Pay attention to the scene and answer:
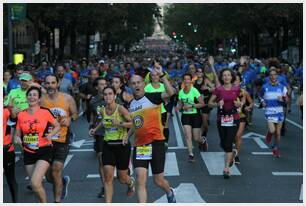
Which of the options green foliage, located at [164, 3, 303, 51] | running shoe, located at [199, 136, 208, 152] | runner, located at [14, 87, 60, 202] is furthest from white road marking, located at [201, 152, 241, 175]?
green foliage, located at [164, 3, 303, 51]

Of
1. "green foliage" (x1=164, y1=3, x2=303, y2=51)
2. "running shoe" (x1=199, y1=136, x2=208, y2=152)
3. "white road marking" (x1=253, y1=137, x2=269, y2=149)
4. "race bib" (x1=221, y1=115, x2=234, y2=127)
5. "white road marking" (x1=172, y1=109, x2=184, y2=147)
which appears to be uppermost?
"green foliage" (x1=164, y1=3, x2=303, y2=51)

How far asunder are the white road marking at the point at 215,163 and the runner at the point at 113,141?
9.89ft

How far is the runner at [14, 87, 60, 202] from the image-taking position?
8000mm

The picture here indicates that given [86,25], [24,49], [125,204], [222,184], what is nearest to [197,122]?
[222,184]

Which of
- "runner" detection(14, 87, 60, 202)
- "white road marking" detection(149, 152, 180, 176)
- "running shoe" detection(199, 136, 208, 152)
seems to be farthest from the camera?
"running shoe" detection(199, 136, 208, 152)

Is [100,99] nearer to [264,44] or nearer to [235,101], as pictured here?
[235,101]

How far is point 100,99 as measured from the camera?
9.62 meters

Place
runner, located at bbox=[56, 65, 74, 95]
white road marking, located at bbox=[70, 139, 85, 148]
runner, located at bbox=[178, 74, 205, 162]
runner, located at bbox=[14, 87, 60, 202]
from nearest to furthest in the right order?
1. runner, located at bbox=[14, 87, 60, 202]
2. runner, located at bbox=[178, 74, 205, 162]
3. white road marking, located at bbox=[70, 139, 85, 148]
4. runner, located at bbox=[56, 65, 74, 95]

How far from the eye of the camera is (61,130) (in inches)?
346

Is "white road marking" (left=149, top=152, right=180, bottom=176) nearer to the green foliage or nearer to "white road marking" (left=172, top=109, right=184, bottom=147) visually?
"white road marking" (left=172, top=109, right=184, bottom=147)

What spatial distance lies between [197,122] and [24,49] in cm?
5482

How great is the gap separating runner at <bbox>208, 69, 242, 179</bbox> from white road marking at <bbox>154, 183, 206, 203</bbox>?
86 centimetres

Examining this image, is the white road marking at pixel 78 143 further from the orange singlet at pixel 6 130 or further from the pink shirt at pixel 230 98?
the orange singlet at pixel 6 130

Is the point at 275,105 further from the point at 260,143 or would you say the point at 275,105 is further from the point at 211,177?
the point at 211,177
